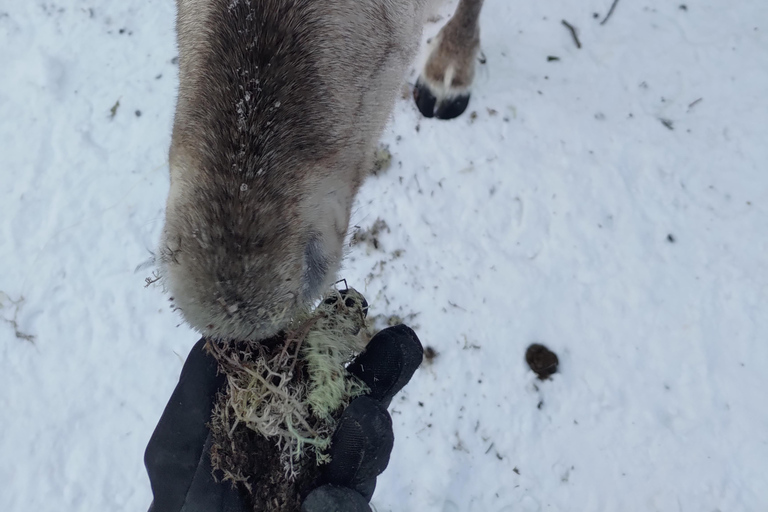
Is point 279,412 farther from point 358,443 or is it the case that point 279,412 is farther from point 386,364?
point 386,364

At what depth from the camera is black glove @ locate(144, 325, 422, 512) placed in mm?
1980

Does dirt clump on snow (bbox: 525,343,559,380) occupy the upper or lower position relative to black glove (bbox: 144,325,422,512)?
lower

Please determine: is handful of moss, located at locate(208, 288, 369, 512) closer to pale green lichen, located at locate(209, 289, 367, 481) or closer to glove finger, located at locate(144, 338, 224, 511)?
pale green lichen, located at locate(209, 289, 367, 481)

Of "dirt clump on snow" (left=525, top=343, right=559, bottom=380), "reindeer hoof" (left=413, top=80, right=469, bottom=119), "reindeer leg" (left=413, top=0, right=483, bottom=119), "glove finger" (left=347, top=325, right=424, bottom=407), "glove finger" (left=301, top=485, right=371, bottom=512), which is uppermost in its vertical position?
"reindeer leg" (left=413, top=0, right=483, bottom=119)

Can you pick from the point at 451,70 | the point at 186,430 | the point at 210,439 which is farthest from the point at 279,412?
the point at 451,70

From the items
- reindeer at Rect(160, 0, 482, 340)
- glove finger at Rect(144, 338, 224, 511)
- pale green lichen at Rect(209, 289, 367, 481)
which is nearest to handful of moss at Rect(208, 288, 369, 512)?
pale green lichen at Rect(209, 289, 367, 481)

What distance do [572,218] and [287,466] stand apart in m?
2.62

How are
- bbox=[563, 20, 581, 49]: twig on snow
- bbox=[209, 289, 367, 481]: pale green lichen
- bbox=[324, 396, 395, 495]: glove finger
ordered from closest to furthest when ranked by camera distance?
bbox=[209, 289, 367, 481]: pale green lichen, bbox=[324, 396, 395, 495]: glove finger, bbox=[563, 20, 581, 49]: twig on snow

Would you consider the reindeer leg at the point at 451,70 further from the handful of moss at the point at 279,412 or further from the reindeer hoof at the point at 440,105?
the handful of moss at the point at 279,412

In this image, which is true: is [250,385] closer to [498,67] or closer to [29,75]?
[498,67]

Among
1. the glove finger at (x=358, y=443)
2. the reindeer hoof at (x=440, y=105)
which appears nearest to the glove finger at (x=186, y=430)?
the glove finger at (x=358, y=443)

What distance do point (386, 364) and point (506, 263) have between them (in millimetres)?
1502

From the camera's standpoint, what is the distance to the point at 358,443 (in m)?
1.96

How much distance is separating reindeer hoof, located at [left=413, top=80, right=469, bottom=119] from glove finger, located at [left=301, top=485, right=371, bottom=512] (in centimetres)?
273
